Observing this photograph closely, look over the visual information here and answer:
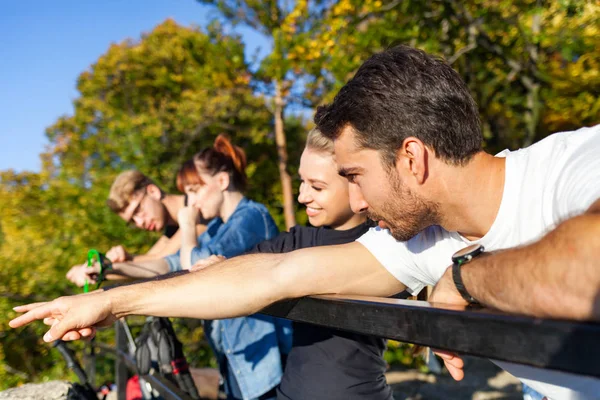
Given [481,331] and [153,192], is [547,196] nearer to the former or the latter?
[481,331]

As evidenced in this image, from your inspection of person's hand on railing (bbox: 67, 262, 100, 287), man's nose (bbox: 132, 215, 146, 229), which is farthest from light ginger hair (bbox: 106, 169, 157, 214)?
person's hand on railing (bbox: 67, 262, 100, 287)

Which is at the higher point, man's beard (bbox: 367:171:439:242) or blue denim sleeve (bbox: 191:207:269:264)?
man's beard (bbox: 367:171:439:242)

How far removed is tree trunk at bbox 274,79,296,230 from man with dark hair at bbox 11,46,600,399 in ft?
20.3

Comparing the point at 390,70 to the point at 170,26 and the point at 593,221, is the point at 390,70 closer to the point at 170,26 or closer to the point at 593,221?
the point at 593,221

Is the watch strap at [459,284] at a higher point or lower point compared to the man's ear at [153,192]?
lower

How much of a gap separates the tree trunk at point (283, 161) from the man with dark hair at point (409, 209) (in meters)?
6.18

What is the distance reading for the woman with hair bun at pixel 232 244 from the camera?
274 cm

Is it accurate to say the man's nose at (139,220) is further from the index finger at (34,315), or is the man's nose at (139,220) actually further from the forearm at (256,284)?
the index finger at (34,315)

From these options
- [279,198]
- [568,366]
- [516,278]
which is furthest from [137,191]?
[279,198]

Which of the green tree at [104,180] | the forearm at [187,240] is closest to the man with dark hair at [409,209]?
the forearm at [187,240]

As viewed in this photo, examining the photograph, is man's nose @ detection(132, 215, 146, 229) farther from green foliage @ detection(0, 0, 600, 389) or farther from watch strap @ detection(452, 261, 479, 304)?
watch strap @ detection(452, 261, 479, 304)

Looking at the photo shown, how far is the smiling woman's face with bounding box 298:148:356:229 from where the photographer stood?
7.52 ft

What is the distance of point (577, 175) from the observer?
46.7 inches

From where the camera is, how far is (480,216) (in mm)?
1565
